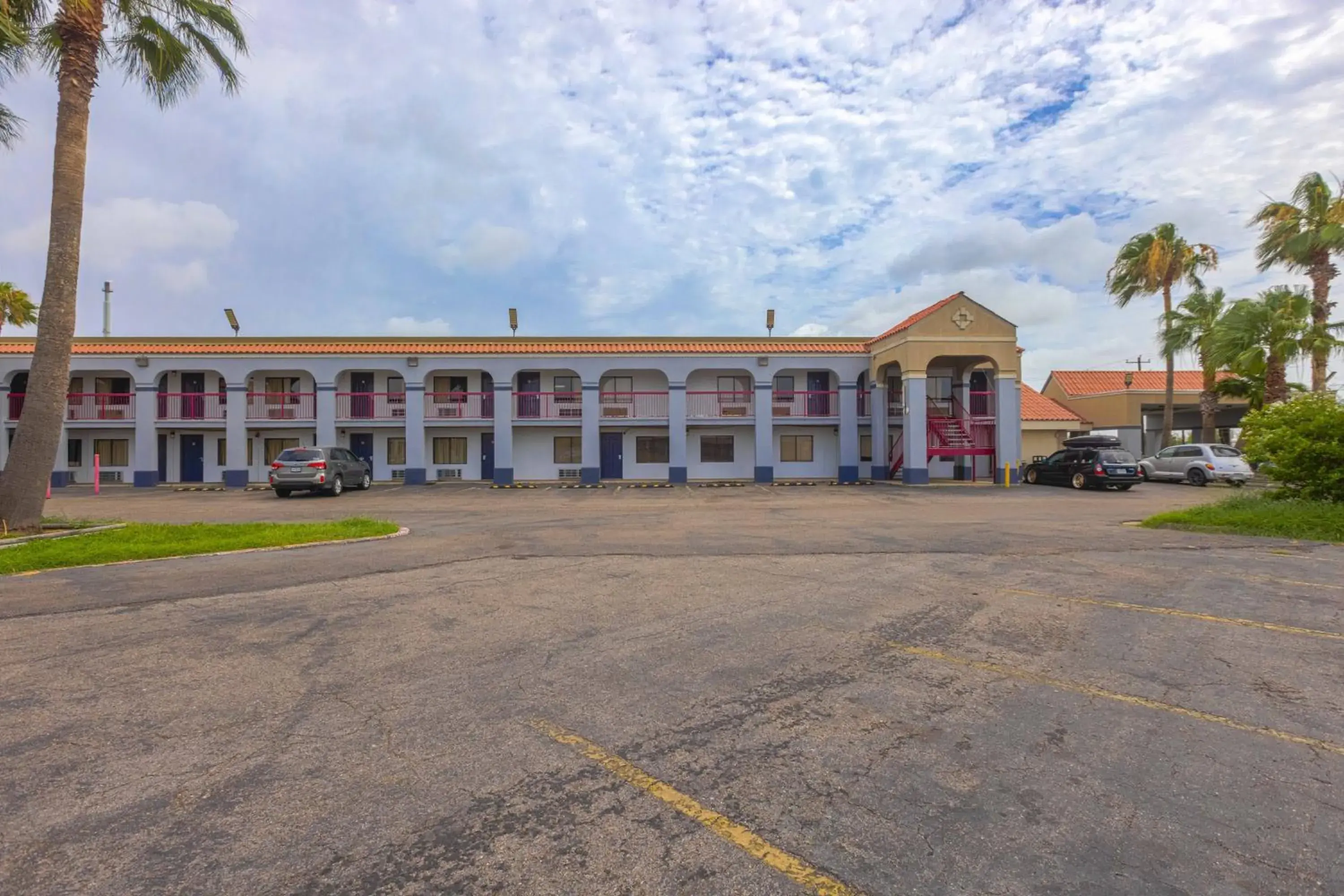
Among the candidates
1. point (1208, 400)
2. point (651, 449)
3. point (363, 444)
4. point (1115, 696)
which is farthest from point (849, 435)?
point (1115, 696)

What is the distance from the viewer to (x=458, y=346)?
93.6 feet

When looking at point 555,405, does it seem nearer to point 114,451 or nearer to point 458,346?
point 458,346

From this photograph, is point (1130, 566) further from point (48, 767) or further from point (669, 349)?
point (669, 349)

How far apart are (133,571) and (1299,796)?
1148cm

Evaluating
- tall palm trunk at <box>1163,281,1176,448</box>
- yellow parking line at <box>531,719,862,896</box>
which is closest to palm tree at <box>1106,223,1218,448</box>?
tall palm trunk at <box>1163,281,1176,448</box>

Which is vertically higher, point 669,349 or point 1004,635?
point 669,349

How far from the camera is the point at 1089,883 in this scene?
247 centimetres

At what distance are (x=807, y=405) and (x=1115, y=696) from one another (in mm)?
26129

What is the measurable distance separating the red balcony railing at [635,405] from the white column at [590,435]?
2.99 feet

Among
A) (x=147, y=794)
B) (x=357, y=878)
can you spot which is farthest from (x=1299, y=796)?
(x=147, y=794)

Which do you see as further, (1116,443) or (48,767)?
(1116,443)

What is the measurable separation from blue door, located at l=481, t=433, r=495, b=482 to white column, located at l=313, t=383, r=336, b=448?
6.22 metres

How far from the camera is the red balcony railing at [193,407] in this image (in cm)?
2802

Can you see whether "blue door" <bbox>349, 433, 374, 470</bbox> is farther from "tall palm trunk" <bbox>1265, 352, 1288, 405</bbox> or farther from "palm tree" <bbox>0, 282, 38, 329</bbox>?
"tall palm trunk" <bbox>1265, 352, 1288, 405</bbox>
